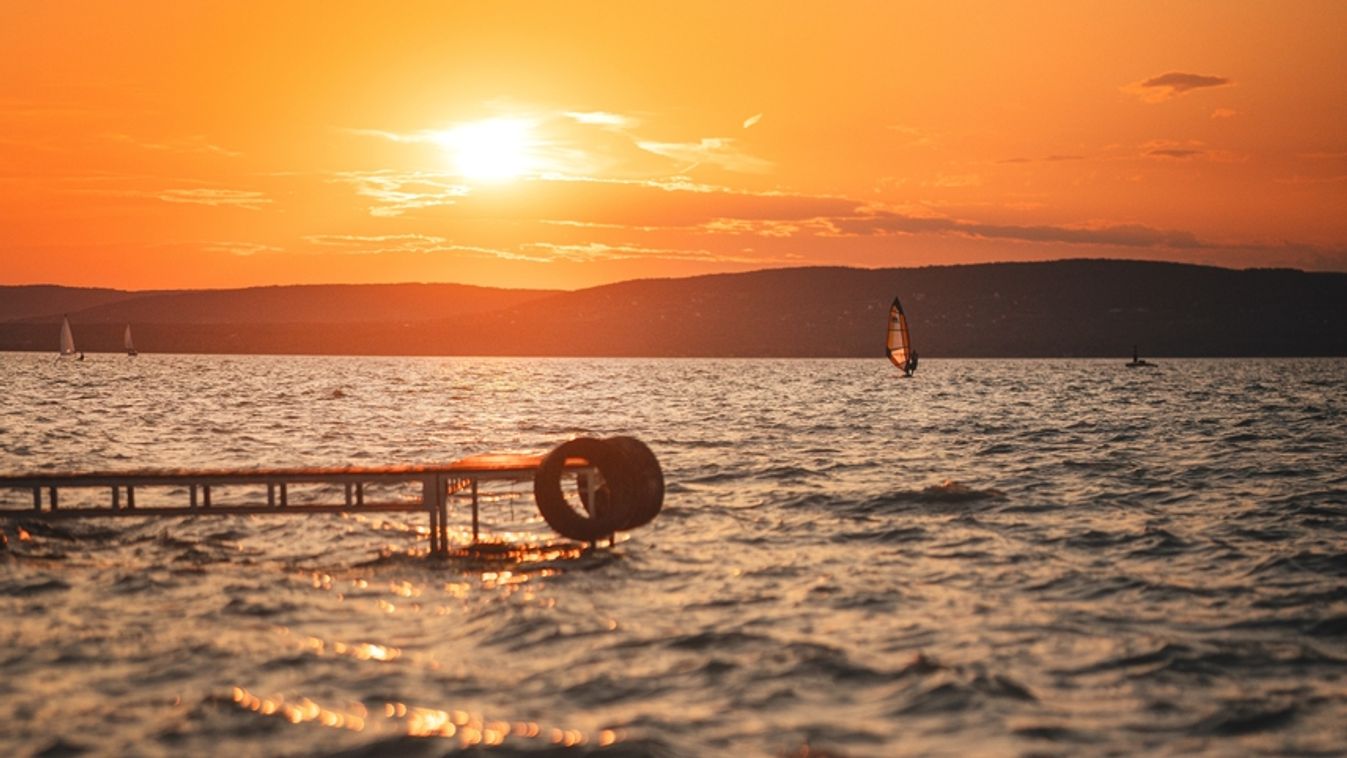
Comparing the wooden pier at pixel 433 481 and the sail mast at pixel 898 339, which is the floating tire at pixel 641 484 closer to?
the wooden pier at pixel 433 481

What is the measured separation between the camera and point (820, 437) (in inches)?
2053

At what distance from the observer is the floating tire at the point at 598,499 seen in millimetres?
21828

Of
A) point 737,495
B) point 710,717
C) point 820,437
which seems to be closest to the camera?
point 710,717

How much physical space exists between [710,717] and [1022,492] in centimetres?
2072

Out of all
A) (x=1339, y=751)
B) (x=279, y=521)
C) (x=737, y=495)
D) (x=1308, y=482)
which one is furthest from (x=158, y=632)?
(x=1308, y=482)

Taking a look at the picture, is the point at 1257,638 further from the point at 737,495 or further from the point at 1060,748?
the point at 737,495

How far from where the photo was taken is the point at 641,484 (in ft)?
73.0

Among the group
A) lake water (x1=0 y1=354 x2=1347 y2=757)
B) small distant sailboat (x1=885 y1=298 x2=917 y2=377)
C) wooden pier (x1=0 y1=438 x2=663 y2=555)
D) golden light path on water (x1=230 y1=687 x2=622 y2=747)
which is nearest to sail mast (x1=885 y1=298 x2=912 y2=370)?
small distant sailboat (x1=885 y1=298 x2=917 y2=377)

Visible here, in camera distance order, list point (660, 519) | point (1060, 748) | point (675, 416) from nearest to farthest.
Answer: point (1060, 748), point (660, 519), point (675, 416)

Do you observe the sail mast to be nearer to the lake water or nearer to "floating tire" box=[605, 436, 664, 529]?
the lake water

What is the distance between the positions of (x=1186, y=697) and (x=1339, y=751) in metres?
1.71

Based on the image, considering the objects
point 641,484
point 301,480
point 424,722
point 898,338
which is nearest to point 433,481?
point 301,480

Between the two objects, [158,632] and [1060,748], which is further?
[158,632]

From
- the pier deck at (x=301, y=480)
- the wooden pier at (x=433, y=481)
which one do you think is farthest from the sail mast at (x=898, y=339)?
the pier deck at (x=301, y=480)
